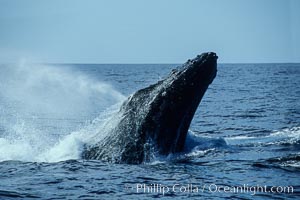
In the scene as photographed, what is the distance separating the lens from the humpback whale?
913cm

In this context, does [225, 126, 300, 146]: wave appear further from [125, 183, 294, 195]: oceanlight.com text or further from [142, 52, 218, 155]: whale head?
[125, 183, 294, 195]: oceanlight.com text

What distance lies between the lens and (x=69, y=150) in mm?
10336

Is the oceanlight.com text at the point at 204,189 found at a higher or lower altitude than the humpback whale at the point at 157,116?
lower

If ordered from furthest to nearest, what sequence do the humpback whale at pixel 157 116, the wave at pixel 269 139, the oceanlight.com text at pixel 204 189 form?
the wave at pixel 269 139 < the humpback whale at pixel 157 116 < the oceanlight.com text at pixel 204 189

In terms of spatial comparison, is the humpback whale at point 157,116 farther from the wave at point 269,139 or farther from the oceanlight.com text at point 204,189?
the wave at point 269,139

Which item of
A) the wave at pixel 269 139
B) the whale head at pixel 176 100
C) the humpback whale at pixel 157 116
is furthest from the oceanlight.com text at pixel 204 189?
the wave at pixel 269 139

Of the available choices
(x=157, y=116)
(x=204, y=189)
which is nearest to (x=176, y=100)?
(x=157, y=116)

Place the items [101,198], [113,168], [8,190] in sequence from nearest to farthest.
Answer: [101,198] → [8,190] → [113,168]

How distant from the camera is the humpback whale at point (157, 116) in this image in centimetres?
913

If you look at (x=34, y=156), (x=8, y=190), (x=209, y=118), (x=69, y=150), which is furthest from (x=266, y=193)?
(x=209, y=118)

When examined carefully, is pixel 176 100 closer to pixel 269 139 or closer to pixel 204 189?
pixel 204 189

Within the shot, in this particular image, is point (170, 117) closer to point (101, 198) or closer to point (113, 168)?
point (113, 168)

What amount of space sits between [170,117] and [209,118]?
40.9 feet

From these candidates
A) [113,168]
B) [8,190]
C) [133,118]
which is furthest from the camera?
[133,118]
